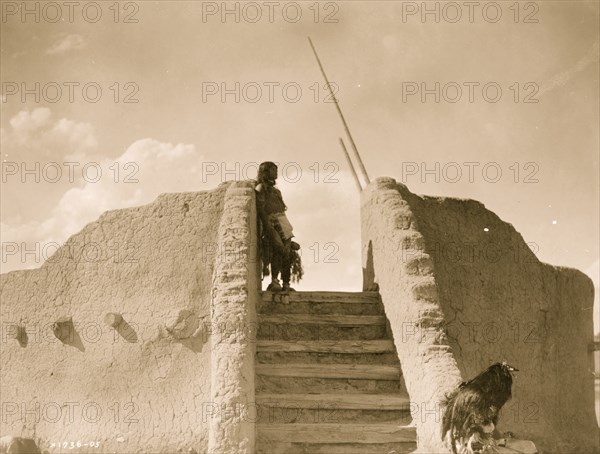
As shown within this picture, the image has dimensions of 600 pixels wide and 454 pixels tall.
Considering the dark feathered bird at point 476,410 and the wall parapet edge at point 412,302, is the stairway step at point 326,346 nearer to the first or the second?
the wall parapet edge at point 412,302

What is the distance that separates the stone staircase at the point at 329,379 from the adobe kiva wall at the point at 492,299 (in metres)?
0.32

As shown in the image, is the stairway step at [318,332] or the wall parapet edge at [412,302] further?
the stairway step at [318,332]

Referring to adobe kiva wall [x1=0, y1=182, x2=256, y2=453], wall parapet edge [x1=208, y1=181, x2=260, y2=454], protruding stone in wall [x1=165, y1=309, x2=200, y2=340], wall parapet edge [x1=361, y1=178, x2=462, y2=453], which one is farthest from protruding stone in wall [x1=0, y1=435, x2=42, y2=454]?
wall parapet edge [x1=361, y1=178, x2=462, y2=453]

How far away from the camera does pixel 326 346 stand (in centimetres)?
721

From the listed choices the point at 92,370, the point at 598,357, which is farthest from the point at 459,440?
the point at 598,357

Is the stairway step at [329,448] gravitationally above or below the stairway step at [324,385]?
below

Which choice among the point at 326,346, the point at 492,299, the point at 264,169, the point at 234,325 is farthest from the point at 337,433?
the point at 264,169

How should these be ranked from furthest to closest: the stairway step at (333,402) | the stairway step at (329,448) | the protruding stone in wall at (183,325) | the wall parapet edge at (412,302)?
the protruding stone in wall at (183,325), the stairway step at (333,402), the stairway step at (329,448), the wall parapet edge at (412,302)

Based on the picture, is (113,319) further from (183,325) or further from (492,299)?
(492,299)

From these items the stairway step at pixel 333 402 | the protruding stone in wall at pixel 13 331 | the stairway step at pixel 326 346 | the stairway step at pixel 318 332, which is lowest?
the stairway step at pixel 333 402

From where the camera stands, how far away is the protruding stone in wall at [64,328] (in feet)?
25.8

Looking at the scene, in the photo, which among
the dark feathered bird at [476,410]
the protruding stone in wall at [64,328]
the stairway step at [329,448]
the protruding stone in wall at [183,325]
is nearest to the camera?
the dark feathered bird at [476,410]

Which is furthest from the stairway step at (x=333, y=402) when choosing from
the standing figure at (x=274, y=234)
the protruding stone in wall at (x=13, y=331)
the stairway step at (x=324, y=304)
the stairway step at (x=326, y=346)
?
the protruding stone in wall at (x=13, y=331)

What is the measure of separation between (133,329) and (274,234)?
1.87m
